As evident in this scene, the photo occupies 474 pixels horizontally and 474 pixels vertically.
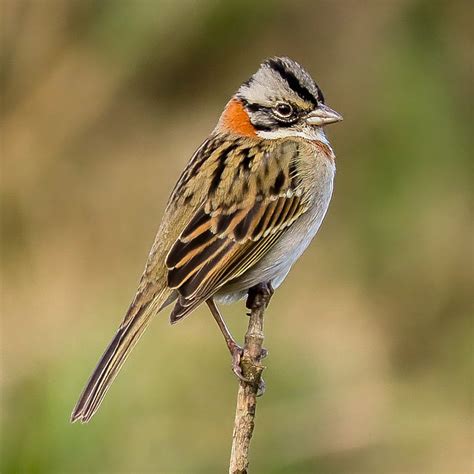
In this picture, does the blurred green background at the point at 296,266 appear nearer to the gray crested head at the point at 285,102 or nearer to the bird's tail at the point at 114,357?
the bird's tail at the point at 114,357

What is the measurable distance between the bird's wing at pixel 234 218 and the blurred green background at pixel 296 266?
5.71 ft

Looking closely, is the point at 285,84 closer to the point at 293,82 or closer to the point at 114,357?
the point at 293,82

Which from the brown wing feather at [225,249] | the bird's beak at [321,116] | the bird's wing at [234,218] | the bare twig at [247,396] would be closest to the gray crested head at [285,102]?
the bird's beak at [321,116]

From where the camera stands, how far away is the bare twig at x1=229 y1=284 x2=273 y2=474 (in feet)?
14.9

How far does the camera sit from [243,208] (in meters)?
6.12

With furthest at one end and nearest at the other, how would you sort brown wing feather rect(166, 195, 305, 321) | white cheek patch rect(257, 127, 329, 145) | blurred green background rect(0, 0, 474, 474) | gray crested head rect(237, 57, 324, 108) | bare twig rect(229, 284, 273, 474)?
blurred green background rect(0, 0, 474, 474)
white cheek patch rect(257, 127, 329, 145)
gray crested head rect(237, 57, 324, 108)
brown wing feather rect(166, 195, 305, 321)
bare twig rect(229, 284, 273, 474)

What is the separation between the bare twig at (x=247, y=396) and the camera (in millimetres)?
4555

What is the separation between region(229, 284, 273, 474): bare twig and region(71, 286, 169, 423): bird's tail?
0.70 m

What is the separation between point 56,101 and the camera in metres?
11.5

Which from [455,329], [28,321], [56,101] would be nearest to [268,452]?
[455,329]

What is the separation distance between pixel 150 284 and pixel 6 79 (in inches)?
235

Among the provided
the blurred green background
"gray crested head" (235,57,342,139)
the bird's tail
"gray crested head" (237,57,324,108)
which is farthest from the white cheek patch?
the blurred green background

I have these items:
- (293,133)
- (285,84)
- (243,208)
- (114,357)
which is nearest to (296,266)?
(293,133)

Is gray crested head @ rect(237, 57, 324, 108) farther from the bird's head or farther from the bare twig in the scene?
the bare twig
